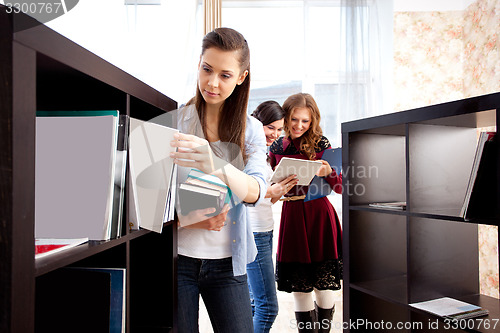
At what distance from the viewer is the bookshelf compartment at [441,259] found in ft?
4.79

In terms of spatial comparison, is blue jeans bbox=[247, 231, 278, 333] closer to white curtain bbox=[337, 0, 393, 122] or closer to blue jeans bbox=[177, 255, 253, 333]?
blue jeans bbox=[177, 255, 253, 333]

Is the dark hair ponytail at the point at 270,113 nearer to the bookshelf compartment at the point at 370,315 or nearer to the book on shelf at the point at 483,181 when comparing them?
the bookshelf compartment at the point at 370,315

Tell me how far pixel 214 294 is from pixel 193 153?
53 centimetres

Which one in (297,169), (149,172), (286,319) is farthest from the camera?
(286,319)

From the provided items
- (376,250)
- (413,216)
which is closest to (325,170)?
(376,250)

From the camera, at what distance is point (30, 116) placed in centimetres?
51

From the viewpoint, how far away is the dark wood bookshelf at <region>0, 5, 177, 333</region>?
0.48m

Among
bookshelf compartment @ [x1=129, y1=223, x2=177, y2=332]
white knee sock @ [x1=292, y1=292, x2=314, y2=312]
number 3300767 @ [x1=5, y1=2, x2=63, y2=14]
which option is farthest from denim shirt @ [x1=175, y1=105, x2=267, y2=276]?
white knee sock @ [x1=292, y1=292, x2=314, y2=312]

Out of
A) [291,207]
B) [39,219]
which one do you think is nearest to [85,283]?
[39,219]

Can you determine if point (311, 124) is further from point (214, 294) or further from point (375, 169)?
point (214, 294)

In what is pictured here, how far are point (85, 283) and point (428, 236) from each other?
1.27m

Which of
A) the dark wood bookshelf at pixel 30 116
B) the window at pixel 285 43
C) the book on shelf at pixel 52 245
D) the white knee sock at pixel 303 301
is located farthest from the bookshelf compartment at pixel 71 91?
the window at pixel 285 43

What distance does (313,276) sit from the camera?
7.47ft

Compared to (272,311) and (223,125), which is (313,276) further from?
(223,125)
